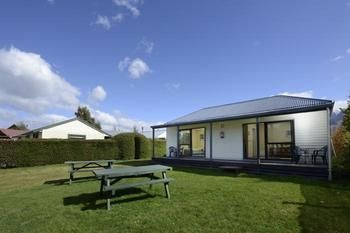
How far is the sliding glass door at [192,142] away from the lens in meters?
15.5

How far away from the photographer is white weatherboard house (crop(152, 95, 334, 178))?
34.0 feet

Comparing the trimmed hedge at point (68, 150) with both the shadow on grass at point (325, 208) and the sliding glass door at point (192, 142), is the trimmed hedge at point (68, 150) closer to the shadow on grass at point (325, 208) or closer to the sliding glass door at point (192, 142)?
the sliding glass door at point (192, 142)

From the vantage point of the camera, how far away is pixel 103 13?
39.6 ft

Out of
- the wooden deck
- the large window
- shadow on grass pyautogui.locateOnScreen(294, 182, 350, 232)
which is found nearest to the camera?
shadow on grass pyautogui.locateOnScreen(294, 182, 350, 232)

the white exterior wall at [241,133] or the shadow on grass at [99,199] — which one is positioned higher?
the white exterior wall at [241,133]

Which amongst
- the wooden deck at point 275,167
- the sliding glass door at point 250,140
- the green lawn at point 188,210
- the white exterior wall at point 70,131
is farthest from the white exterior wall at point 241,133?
the white exterior wall at point 70,131

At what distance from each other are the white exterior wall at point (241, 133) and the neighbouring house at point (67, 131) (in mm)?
12283

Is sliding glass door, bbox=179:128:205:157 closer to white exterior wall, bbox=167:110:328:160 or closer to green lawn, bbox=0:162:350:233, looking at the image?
white exterior wall, bbox=167:110:328:160

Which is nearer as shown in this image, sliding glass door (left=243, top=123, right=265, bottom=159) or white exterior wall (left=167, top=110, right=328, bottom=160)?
white exterior wall (left=167, top=110, right=328, bottom=160)

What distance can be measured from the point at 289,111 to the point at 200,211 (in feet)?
22.5

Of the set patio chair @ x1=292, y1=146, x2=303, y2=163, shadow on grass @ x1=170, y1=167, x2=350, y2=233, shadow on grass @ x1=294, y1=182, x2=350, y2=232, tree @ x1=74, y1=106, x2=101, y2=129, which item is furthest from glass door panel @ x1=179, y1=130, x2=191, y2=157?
tree @ x1=74, y1=106, x2=101, y2=129

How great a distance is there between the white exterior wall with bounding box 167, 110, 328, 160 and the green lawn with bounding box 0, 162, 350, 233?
13.0ft

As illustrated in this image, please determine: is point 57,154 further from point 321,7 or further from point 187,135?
point 321,7

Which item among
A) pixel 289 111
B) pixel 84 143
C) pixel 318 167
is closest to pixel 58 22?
pixel 84 143
